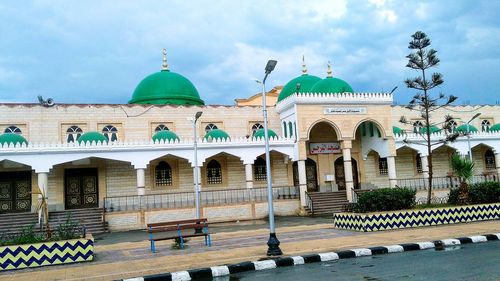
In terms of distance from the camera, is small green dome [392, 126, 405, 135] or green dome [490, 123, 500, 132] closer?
small green dome [392, 126, 405, 135]

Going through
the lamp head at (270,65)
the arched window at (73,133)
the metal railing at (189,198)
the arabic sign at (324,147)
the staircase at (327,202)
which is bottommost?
the staircase at (327,202)

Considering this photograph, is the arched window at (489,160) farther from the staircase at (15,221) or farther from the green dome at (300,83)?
the staircase at (15,221)

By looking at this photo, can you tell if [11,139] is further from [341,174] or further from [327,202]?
[341,174]

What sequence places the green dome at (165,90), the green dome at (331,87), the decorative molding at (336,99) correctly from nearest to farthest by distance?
1. the decorative molding at (336,99)
2. the green dome at (331,87)
3. the green dome at (165,90)

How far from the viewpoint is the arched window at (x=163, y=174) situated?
24.9 m

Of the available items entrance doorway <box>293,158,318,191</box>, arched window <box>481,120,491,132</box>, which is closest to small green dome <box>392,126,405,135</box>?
entrance doorway <box>293,158,318,191</box>

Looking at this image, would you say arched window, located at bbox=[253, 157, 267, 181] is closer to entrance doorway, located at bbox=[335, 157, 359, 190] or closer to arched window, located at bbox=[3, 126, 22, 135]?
entrance doorway, located at bbox=[335, 157, 359, 190]

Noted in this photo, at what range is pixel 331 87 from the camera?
26.5 meters

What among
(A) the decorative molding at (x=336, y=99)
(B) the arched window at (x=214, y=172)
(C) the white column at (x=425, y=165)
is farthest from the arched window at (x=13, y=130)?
(C) the white column at (x=425, y=165)

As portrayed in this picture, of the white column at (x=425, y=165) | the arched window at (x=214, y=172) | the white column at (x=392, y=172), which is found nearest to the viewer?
the arched window at (x=214, y=172)

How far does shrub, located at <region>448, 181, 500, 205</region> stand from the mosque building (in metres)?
5.79

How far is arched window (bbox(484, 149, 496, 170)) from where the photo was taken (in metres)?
31.8

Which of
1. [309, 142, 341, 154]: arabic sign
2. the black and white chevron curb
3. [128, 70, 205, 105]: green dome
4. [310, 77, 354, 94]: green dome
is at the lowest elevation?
the black and white chevron curb

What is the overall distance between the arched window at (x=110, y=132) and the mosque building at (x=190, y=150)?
6 centimetres
